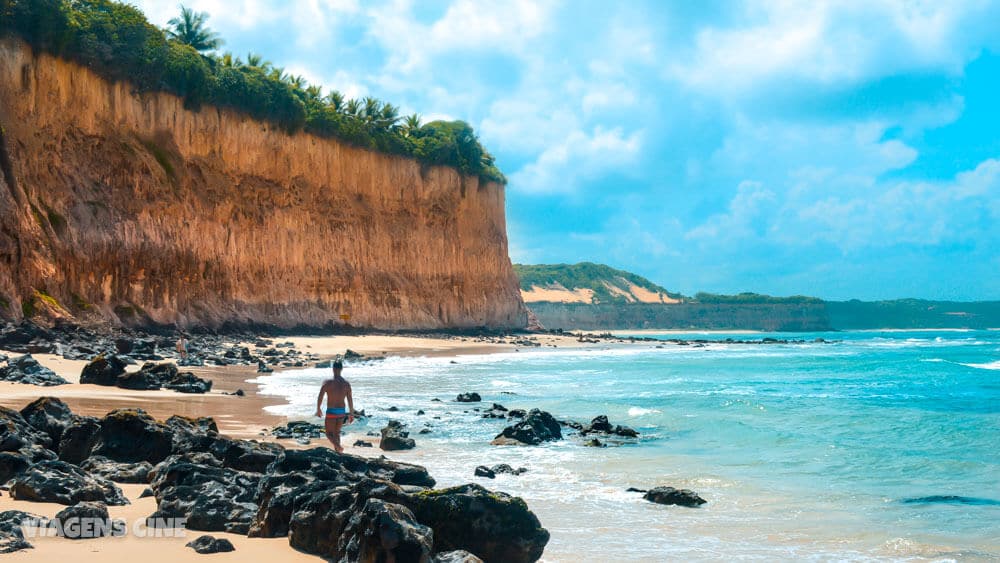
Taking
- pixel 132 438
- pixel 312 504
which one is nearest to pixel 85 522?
pixel 312 504

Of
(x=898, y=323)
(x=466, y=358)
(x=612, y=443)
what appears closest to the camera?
(x=612, y=443)

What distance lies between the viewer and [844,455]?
37.9 ft

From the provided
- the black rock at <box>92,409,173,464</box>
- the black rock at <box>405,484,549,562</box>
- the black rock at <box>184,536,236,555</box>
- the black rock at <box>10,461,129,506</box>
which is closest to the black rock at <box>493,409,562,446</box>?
the black rock at <box>92,409,173,464</box>

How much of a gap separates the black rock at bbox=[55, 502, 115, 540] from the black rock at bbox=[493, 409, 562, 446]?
697 cm

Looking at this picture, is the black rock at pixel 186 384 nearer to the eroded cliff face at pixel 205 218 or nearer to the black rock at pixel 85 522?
the black rock at pixel 85 522

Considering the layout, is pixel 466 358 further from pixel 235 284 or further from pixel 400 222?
pixel 400 222

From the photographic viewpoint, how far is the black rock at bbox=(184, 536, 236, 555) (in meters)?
5.32

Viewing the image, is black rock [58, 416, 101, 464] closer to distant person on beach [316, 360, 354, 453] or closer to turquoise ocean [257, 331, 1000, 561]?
distant person on beach [316, 360, 354, 453]

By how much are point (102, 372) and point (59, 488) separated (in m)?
9.95

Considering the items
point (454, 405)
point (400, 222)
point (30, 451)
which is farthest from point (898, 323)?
point (30, 451)

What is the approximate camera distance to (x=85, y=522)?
554 centimetres

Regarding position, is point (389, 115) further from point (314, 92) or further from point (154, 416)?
point (154, 416)

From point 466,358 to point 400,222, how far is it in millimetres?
19453

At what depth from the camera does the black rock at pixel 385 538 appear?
4938 millimetres
